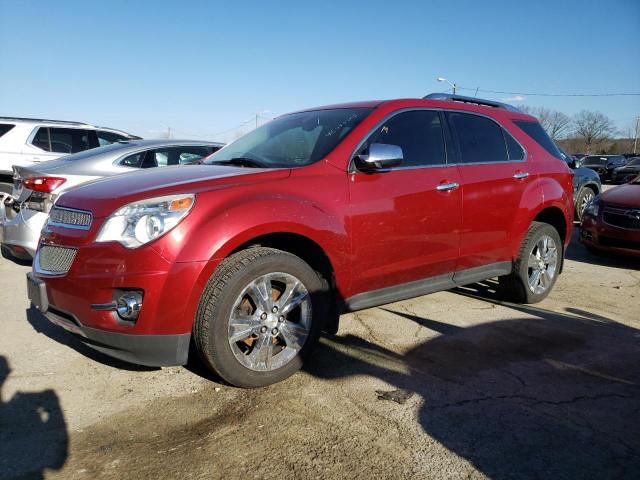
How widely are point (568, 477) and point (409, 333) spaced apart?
188 cm

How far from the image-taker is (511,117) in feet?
16.0

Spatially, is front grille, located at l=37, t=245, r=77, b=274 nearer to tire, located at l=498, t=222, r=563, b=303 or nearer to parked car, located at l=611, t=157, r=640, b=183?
tire, located at l=498, t=222, r=563, b=303

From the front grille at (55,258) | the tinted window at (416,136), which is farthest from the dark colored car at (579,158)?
the front grille at (55,258)

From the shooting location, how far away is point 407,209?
3.66 m

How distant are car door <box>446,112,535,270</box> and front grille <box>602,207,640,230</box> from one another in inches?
113

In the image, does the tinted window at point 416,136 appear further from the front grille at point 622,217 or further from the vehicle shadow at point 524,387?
the front grille at point 622,217

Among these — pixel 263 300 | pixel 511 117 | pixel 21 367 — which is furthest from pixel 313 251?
pixel 511 117

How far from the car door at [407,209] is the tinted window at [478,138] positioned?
0.21m

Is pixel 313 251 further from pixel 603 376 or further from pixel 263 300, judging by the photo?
pixel 603 376

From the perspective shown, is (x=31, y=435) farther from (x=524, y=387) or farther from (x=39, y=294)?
Answer: (x=524, y=387)

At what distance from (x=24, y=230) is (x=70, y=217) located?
220 centimetres

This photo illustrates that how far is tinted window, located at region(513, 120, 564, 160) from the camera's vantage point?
493 centimetres

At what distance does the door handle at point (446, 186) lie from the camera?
3879 millimetres

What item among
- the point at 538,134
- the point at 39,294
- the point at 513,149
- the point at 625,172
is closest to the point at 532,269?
the point at 513,149
